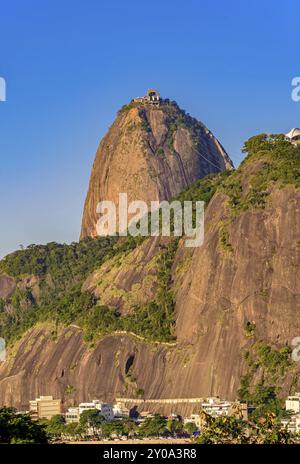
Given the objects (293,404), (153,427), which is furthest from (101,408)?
(293,404)

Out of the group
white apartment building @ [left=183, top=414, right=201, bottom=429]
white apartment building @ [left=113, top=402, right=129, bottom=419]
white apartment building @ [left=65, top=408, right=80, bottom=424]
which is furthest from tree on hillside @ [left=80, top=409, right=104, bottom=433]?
white apartment building @ [left=183, top=414, right=201, bottom=429]

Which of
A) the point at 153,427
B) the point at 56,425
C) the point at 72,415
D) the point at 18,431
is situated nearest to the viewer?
the point at 18,431

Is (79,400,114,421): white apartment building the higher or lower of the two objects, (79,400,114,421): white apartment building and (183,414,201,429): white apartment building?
the higher

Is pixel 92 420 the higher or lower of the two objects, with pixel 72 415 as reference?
lower

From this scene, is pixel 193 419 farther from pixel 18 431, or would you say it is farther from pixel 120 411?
pixel 18 431

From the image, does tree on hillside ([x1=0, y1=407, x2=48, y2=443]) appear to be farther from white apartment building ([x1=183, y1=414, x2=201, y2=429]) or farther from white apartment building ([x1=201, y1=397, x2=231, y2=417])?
white apartment building ([x1=183, y1=414, x2=201, y2=429])

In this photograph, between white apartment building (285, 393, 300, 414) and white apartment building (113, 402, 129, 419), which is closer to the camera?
white apartment building (285, 393, 300, 414)
